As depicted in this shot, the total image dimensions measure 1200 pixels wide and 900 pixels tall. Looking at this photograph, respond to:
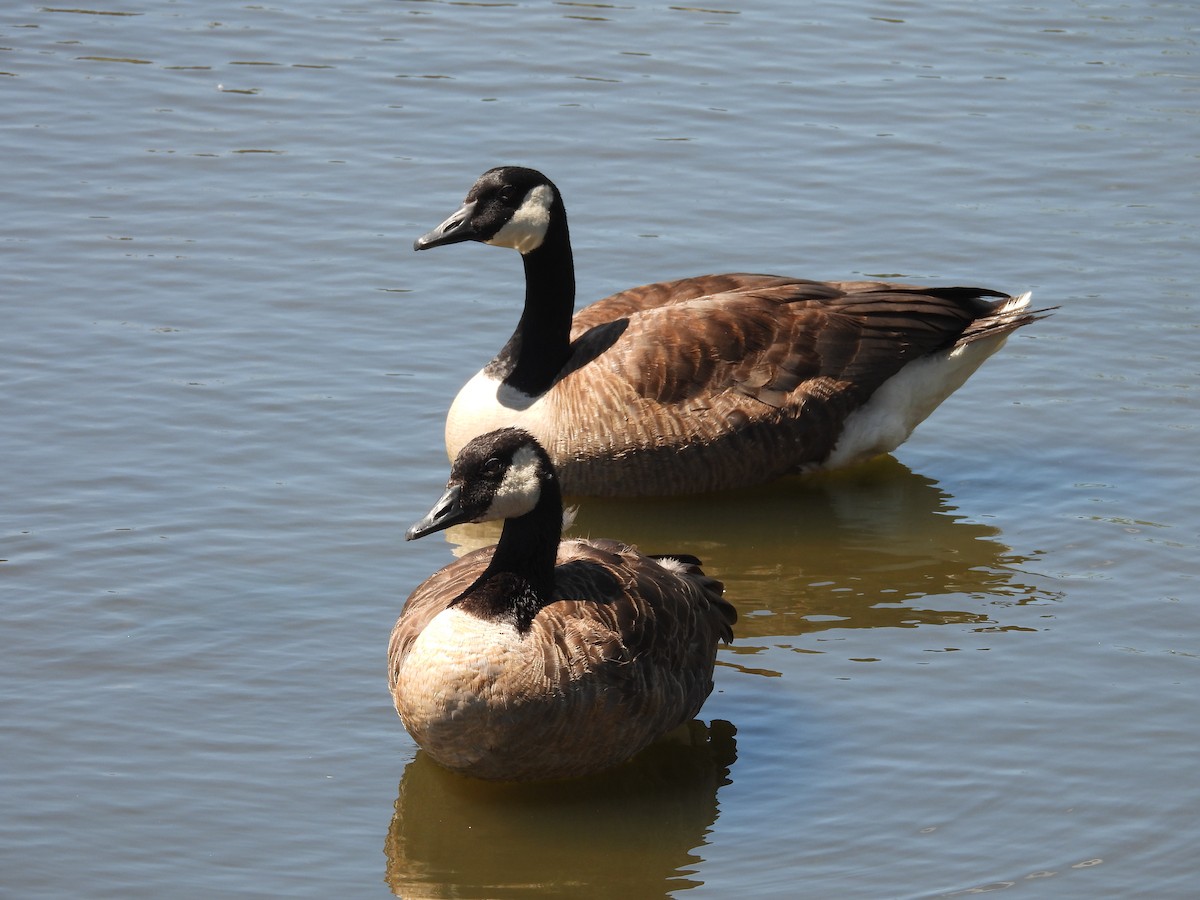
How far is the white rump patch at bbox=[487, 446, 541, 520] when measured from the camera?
8.21m

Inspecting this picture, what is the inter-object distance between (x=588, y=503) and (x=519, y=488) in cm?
356

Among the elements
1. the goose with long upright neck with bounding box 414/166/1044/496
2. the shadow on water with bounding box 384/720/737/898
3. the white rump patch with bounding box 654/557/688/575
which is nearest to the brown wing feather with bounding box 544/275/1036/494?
the goose with long upright neck with bounding box 414/166/1044/496

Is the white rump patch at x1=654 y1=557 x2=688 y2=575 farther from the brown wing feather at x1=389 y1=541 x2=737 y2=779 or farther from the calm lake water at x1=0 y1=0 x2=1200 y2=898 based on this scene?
the calm lake water at x1=0 y1=0 x2=1200 y2=898

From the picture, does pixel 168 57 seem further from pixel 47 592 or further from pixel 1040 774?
pixel 1040 774

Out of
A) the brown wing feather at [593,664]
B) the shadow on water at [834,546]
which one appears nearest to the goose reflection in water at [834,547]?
the shadow on water at [834,546]

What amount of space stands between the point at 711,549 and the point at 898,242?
14.2 feet

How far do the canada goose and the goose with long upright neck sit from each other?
301 centimetres

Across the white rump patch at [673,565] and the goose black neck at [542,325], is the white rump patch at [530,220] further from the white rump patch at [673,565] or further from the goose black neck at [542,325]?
the white rump patch at [673,565]

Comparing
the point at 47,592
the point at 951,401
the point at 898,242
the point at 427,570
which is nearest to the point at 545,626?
the point at 427,570

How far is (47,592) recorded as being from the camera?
9.76 metres

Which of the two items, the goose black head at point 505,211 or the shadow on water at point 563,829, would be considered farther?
the goose black head at point 505,211

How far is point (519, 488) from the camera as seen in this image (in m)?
8.22

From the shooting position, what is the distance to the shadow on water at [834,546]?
34.0ft

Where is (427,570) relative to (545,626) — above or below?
below
